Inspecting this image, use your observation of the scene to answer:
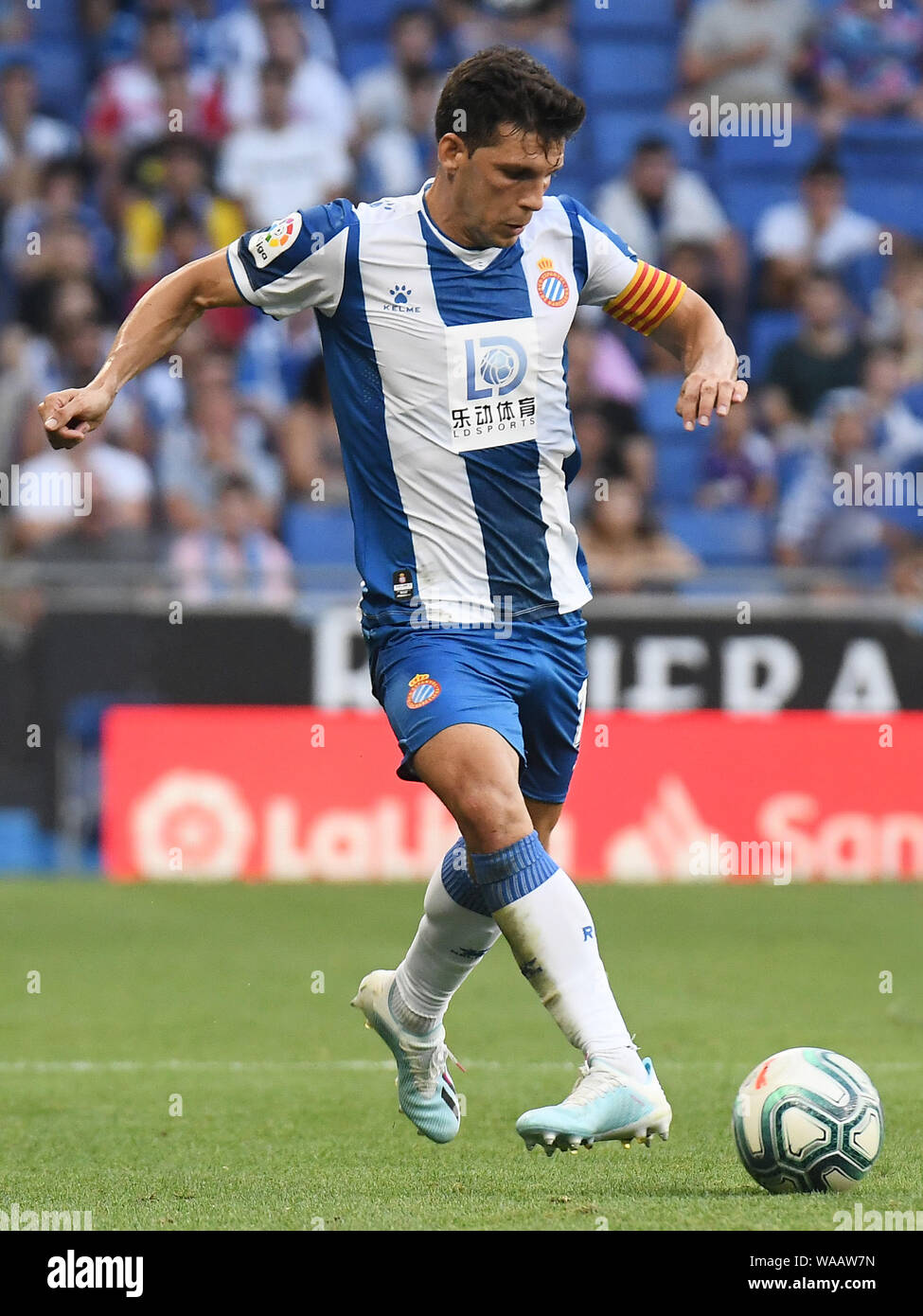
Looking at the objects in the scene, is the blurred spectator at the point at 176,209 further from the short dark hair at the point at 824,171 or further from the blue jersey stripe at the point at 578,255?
the blue jersey stripe at the point at 578,255

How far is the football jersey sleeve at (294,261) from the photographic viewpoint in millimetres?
4984

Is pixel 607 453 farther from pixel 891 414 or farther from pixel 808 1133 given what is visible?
pixel 808 1133

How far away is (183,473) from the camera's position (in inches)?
542

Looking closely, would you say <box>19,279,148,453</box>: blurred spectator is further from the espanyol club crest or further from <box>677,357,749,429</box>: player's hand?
<box>677,357,749,429</box>: player's hand

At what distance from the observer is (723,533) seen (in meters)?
14.3

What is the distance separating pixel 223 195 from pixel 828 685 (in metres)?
6.33

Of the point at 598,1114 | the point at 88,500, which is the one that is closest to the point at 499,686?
the point at 598,1114

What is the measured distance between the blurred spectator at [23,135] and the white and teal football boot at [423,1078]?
37.2 feet

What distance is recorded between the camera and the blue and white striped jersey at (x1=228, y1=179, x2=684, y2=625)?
501cm

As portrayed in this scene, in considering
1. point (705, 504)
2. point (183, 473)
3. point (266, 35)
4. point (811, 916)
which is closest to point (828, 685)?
point (811, 916)

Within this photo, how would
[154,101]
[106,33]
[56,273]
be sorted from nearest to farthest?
[56,273] < [154,101] < [106,33]

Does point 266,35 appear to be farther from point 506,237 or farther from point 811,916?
point 506,237

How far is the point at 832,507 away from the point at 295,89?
217 inches

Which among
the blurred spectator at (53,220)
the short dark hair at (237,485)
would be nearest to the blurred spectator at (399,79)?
the blurred spectator at (53,220)
